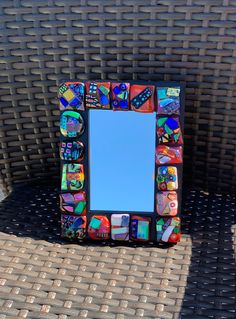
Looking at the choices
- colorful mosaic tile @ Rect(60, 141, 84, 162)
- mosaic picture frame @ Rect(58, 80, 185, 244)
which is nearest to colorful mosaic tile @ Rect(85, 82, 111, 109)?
mosaic picture frame @ Rect(58, 80, 185, 244)

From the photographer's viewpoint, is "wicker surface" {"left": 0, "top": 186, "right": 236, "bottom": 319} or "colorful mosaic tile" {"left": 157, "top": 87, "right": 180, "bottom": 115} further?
"colorful mosaic tile" {"left": 157, "top": 87, "right": 180, "bottom": 115}

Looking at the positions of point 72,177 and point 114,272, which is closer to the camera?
point 114,272

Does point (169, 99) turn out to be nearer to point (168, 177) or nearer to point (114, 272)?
point (168, 177)

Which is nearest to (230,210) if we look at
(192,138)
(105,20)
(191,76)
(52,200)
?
(192,138)

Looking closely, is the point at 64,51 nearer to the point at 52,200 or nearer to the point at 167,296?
the point at 52,200

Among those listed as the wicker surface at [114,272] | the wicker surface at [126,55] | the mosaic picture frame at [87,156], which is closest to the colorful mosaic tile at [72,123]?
the mosaic picture frame at [87,156]

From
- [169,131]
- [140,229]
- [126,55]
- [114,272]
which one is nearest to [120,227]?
[140,229]

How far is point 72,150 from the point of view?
1155mm

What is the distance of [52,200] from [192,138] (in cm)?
41

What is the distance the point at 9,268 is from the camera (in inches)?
39.7

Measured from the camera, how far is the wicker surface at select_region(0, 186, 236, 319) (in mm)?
913

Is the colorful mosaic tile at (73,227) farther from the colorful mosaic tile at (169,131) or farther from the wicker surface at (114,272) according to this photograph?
the colorful mosaic tile at (169,131)

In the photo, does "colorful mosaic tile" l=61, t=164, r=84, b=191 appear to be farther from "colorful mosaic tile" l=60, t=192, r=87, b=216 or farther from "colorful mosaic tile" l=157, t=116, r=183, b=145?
"colorful mosaic tile" l=157, t=116, r=183, b=145

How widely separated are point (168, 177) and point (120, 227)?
0.16 metres
